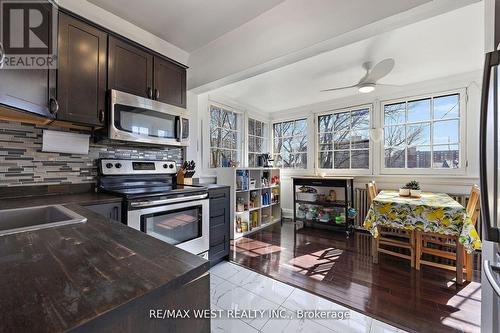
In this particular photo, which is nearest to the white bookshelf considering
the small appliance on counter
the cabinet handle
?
the small appliance on counter

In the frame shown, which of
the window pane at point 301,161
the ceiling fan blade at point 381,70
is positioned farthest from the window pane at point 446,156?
the window pane at point 301,161

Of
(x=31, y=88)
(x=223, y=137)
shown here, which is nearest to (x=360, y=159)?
(x=223, y=137)

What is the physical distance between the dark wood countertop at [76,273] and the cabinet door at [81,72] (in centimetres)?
122

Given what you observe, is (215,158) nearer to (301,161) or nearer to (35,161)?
(301,161)

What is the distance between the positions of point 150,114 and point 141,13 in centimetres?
87

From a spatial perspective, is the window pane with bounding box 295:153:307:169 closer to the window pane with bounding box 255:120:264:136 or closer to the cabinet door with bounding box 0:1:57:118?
the window pane with bounding box 255:120:264:136

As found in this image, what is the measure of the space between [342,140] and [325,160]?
478 millimetres

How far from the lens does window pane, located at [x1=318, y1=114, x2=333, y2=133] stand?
413cm

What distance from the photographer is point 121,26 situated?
6.57 feet

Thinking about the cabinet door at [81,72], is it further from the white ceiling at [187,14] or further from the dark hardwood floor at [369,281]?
the dark hardwood floor at [369,281]

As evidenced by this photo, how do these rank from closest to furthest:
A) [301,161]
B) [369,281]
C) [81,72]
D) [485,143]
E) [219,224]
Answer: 1. [485,143]
2. [81,72]
3. [369,281]
4. [219,224]
5. [301,161]

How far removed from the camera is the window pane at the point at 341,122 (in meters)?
3.93

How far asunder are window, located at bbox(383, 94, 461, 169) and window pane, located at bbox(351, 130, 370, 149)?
0.86 ft

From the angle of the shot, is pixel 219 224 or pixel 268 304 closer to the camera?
pixel 268 304
